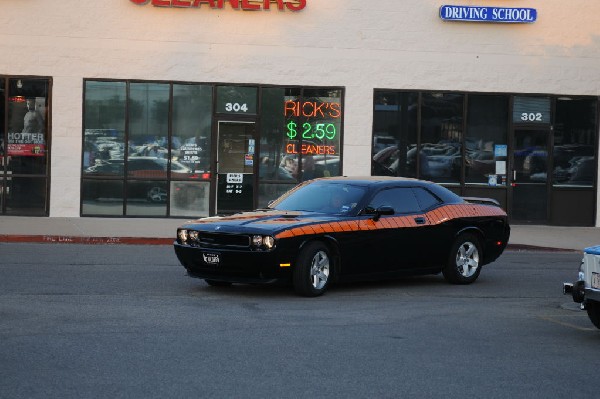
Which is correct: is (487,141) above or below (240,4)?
below

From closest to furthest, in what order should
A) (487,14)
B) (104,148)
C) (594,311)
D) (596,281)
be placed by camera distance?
(596,281)
(594,311)
(104,148)
(487,14)

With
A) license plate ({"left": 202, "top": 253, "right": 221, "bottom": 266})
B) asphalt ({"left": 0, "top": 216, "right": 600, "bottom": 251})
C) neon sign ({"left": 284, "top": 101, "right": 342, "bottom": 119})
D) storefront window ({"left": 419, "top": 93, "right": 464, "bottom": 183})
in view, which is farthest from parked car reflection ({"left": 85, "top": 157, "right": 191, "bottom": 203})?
license plate ({"left": 202, "top": 253, "right": 221, "bottom": 266})

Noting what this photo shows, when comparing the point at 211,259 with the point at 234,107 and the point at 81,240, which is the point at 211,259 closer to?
the point at 81,240

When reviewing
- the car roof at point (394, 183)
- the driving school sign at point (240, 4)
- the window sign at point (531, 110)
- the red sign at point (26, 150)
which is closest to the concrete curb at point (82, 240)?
the red sign at point (26, 150)

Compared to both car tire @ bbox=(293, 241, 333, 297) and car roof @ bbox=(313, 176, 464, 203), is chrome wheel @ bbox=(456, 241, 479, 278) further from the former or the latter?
car tire @ bbox=(293, 241, 333, 297)

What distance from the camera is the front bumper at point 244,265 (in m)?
12.6

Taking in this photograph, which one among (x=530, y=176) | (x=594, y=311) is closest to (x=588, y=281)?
(x=594, y=311)

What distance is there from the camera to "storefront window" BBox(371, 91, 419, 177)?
84.7ft

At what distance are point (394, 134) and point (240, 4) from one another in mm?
4761

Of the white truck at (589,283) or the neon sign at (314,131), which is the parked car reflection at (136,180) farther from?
the white truck at (589,283)

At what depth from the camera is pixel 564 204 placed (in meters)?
26.6

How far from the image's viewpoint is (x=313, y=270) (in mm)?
13023

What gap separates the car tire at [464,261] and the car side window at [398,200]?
82cm

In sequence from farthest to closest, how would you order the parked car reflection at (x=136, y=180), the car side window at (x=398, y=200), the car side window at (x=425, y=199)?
the parked car reflection at (x=136, y=180)
the car side window at (x=425, y=199)
the car side window at (x=398, y=200)
